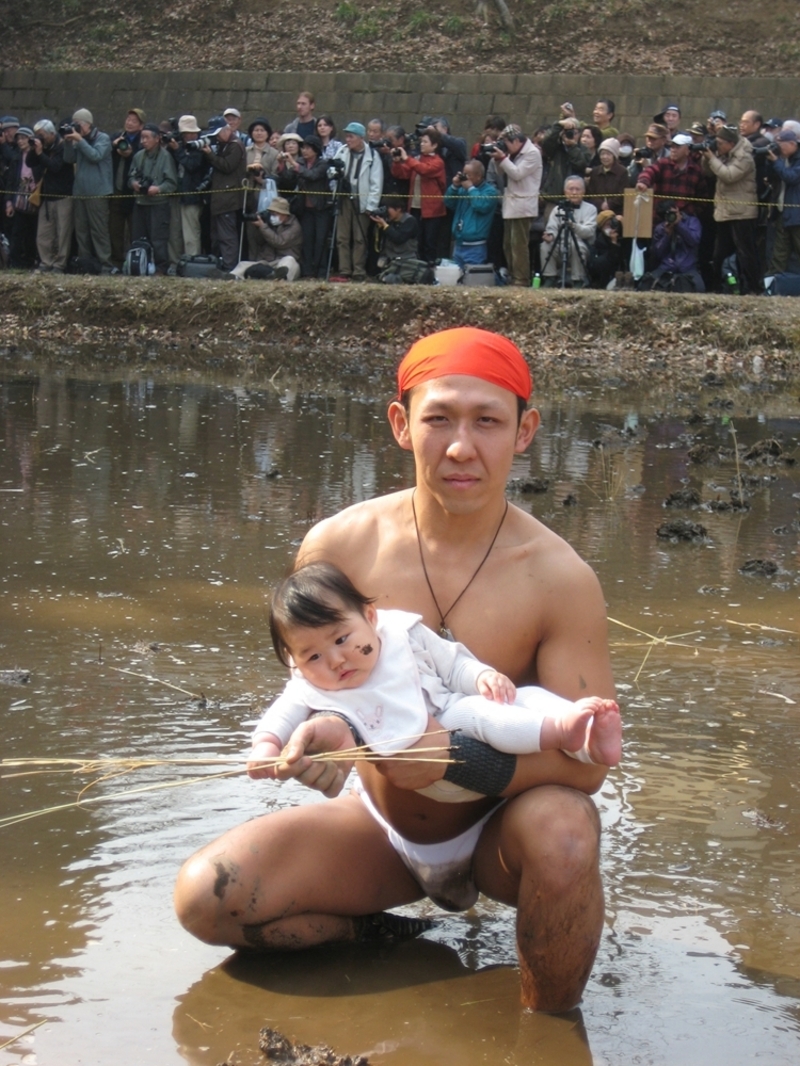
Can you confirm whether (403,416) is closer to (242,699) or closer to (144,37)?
(242,699)

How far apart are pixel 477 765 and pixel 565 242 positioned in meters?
12.6

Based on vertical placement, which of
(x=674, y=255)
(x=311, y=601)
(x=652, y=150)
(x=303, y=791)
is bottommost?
(x=303, y=791)

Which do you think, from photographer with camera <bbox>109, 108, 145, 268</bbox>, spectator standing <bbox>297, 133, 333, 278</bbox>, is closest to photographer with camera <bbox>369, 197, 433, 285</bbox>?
spectator standing <bbox>297, 133, 333, 278</bbox>

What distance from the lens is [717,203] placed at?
46.4ft

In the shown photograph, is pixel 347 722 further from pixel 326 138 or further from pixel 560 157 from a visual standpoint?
pixel 326 138

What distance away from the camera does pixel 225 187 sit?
16.0m

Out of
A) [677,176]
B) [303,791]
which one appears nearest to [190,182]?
[677,176]

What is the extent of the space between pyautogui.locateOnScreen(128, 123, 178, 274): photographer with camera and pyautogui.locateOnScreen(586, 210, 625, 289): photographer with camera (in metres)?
4.66

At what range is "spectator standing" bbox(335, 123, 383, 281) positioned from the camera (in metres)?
15.4

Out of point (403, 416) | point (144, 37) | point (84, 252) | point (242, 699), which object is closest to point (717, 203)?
point (84, 252)

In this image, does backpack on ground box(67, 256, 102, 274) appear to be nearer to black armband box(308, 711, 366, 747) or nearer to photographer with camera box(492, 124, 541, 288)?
photographer with camera box(492, 124, 541, 288)

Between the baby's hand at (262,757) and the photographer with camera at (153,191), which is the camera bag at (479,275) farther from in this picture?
the baby's hand at (262,757)

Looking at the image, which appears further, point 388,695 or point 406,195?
point 406,195

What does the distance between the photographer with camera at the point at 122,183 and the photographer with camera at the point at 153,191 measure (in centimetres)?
13
